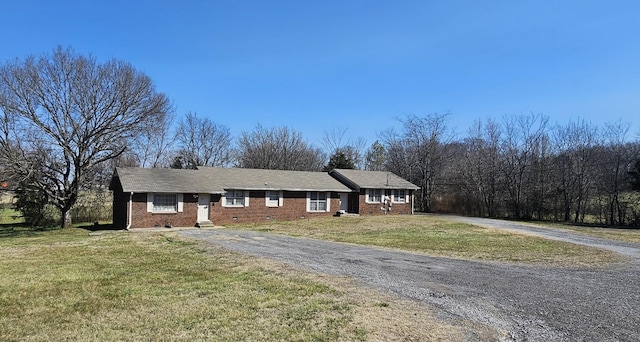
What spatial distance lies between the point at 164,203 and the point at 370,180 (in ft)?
54.5

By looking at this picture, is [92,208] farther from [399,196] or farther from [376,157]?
[376,157]

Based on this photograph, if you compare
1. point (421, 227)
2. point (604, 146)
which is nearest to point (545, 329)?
point (421, 227)

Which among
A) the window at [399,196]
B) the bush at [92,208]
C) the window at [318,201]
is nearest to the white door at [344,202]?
the window at [318,201]

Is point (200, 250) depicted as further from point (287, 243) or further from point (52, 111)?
point (52, 111)

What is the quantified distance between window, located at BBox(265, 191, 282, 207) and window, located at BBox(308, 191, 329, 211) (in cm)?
249

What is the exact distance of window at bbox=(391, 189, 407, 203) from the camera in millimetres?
34281

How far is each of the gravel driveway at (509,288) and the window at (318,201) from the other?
15782 mm

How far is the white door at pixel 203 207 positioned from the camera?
24.4 meters

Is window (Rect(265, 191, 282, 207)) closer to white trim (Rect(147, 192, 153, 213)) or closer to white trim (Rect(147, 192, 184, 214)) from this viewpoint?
white trim (Rect(147, 192, 184, 214))

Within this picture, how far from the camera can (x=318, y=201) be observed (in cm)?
3014

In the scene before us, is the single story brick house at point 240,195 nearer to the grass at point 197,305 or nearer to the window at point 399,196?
the window at point 399,196

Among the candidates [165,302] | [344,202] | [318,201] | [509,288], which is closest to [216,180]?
[318,201]

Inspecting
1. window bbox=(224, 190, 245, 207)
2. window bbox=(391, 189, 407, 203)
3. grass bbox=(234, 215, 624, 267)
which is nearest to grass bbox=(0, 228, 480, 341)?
grass bbox=(234, 215, 624, 267)

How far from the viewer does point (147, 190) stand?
2203cm
